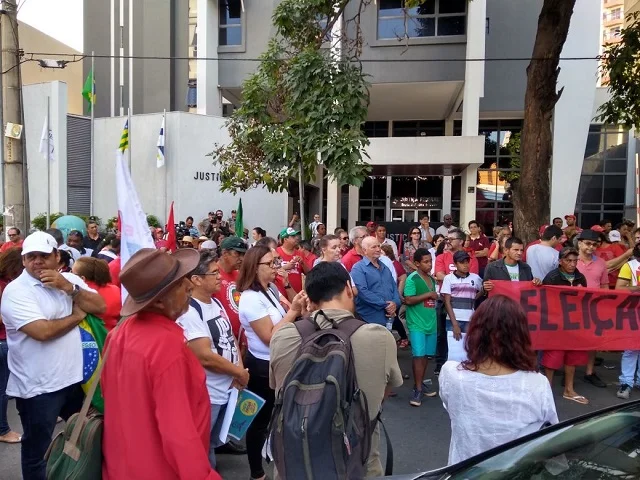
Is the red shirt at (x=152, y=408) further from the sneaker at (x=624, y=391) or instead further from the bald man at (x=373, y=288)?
the sneaker at (x=624, y=391)

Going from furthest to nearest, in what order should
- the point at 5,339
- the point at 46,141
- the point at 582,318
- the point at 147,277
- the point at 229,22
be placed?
the point at 229,22 → the point at 46,141 → the point at 582,318 → the point at 5,339 → the point at 147,277

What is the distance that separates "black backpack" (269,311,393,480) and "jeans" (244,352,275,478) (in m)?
1.51

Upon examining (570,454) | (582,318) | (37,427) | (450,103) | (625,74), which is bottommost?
(37,427)

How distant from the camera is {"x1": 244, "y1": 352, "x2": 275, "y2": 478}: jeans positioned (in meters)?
3.78

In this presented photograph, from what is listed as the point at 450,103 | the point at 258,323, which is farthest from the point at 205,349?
the point at 450,103

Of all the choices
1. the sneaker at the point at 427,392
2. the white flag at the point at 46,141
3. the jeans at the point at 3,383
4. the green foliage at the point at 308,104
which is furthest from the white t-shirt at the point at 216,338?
the white flag at the point at 46,141

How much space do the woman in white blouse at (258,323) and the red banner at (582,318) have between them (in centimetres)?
349

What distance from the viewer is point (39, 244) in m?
3.28

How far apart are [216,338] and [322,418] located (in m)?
1.49

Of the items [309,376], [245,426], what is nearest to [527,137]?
[245,426]

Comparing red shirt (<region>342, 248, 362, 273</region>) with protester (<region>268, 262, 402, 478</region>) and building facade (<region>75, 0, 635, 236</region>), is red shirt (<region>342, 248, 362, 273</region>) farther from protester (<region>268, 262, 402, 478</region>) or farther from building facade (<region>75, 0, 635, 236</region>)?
building facade (<region>75, 0, 635, 236</region>)

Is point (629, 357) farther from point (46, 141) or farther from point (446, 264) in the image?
point (46, 141)

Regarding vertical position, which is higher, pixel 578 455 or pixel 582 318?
pixel 578 455

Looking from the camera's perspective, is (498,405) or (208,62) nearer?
(498,405)
